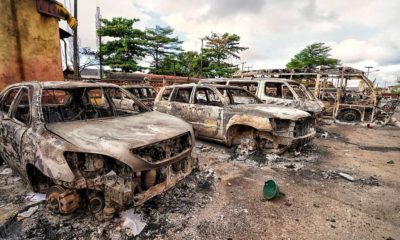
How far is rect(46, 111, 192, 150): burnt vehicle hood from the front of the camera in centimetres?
250

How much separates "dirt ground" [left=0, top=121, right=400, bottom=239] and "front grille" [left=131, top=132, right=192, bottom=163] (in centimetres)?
75

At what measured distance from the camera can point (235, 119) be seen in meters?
5.21

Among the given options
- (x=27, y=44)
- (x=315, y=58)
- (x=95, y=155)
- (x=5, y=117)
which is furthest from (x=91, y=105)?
(x=315, y=58)

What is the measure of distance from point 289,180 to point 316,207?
2.96ft

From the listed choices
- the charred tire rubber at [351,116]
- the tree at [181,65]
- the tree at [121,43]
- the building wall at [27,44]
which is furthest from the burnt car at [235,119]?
the tree at [181,65]

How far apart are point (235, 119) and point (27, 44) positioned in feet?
22.0

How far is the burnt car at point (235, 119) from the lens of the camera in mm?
4980

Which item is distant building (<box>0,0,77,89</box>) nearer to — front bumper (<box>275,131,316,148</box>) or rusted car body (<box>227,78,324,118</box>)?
rusted car body (<box>227,78,324,118</box>)

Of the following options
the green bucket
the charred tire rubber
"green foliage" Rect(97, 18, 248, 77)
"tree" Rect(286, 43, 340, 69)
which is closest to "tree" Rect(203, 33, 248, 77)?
"green foliage" Rect(97, 18, 248, 77)

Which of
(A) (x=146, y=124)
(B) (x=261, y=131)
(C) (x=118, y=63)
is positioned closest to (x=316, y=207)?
(B) (x=261, y=131)

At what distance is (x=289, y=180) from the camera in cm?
423

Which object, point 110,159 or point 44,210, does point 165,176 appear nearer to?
point 110,159

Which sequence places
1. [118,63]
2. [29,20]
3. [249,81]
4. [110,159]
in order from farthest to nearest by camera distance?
[118,63]
[249,81]
[29,20]
[110,159]

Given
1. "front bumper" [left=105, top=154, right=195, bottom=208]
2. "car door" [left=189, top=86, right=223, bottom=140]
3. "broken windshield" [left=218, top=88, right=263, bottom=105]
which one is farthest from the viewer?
"broken windshield" [left=218, top=88, right=263, bottom=105]
